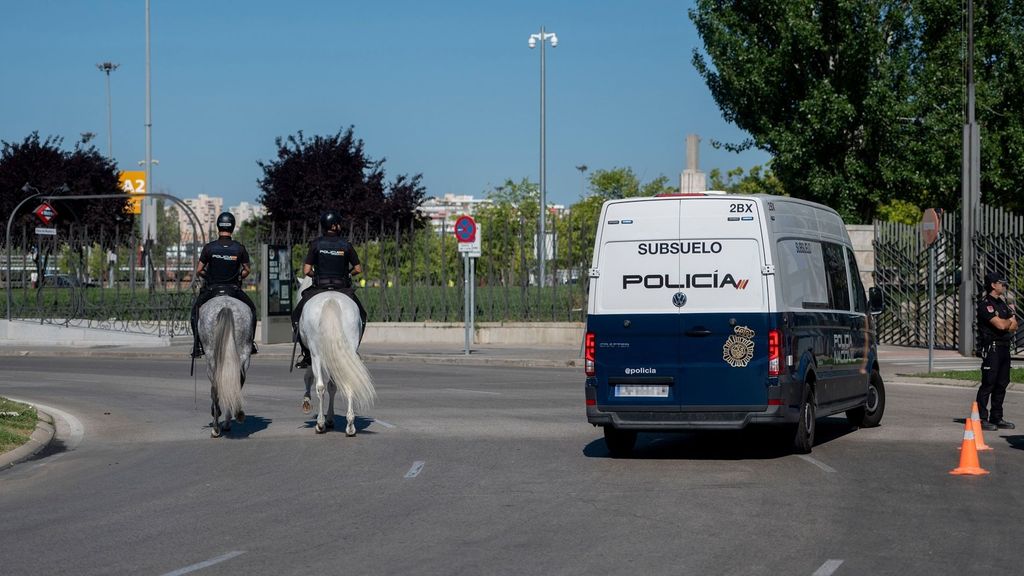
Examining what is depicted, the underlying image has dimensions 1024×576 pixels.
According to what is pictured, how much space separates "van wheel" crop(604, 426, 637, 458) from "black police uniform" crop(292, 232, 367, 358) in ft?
10.8

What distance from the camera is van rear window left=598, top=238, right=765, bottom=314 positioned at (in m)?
13.5

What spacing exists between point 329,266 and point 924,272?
67.7 feet

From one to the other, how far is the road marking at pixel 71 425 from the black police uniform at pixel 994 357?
10305mm

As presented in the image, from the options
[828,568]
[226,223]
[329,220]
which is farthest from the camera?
[226,223]

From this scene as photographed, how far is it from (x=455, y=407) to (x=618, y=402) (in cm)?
605

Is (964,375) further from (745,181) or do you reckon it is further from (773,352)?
(745,181)

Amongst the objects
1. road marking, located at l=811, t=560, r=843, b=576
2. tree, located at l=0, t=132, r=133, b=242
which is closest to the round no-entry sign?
road marking, located at l=811, t=560, r=843, b=576

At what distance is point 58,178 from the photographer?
2675 inches

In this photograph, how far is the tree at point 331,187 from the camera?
204 feet

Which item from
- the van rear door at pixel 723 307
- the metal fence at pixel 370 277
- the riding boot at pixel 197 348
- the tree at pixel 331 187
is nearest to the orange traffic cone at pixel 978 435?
the van rear door at pixel 723 307

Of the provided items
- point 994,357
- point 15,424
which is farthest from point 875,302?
point 15,424

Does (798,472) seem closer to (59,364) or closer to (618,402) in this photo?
(618,402)

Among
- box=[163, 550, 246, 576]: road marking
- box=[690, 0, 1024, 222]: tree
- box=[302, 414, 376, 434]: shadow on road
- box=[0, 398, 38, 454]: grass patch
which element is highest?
box=[690, 0, 1024, 222]: tree

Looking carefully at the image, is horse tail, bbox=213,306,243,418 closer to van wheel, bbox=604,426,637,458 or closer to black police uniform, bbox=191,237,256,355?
black police uniform, bbox=191,237,256,355
